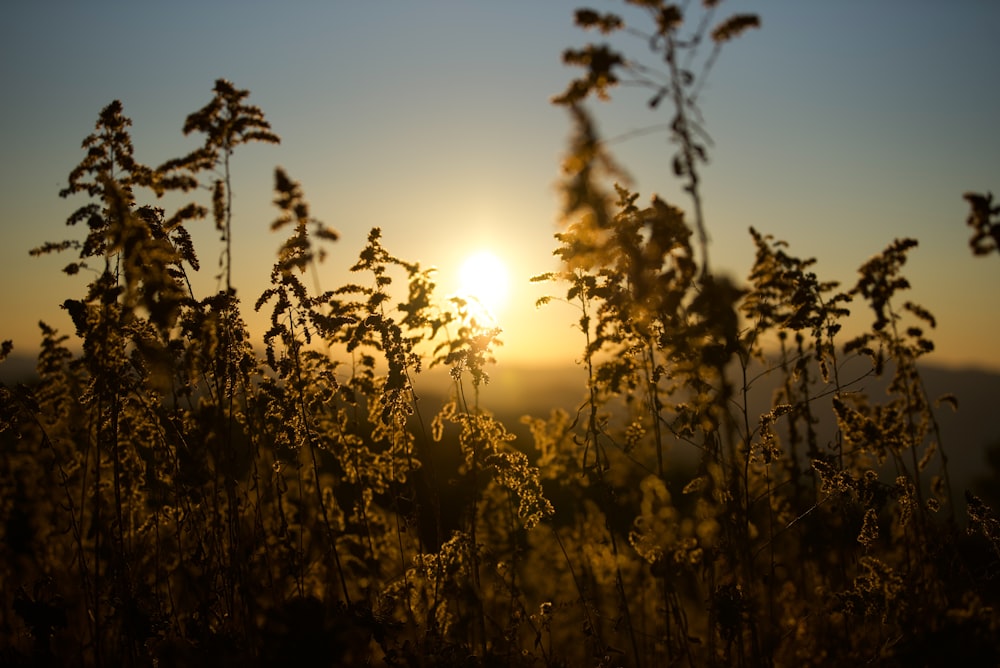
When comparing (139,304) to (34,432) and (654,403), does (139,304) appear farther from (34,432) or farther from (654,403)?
(34,432)

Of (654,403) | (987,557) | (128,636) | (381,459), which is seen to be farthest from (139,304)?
(987,557)

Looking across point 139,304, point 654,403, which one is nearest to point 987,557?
point 654,403

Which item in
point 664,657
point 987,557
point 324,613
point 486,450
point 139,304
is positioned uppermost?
point 139,304

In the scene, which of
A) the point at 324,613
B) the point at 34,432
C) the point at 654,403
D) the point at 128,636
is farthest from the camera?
the point at 34,432

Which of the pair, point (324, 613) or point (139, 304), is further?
point (139, 304)

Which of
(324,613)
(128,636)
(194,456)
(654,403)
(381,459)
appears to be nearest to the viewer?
(324,613)

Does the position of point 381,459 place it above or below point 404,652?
above

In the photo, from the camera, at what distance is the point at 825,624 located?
5.08 meters

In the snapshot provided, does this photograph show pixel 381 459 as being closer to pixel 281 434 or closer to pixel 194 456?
pixel 281 434

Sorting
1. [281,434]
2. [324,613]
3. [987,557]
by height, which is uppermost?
[281,434]

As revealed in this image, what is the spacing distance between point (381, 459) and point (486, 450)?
954 millimetres

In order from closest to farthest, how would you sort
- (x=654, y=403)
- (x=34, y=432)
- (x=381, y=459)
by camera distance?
1. (x=654, y=403)
2. (x=381, y=459)
3. (x=34, y=432)

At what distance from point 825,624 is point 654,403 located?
2.25 metres

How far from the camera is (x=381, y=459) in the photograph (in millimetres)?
5566
